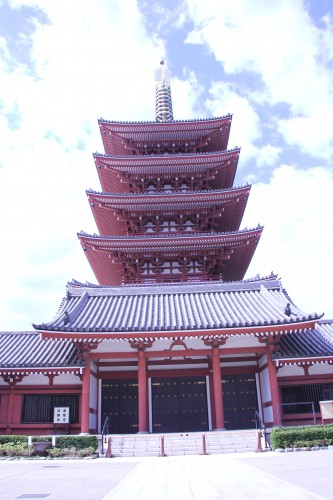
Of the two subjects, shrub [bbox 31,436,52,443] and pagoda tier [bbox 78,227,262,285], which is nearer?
shrub [bbox 31,436,52,443]

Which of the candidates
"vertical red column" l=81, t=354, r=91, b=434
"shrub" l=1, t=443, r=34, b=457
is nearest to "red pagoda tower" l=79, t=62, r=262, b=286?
"vertical red column" l=81, t=354, r=91, b=434

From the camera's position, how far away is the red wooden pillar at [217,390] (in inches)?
719

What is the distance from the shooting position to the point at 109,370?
20.9 meters

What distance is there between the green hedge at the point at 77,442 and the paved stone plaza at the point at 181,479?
253 centimetres

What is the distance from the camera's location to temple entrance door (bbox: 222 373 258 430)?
20.3 m

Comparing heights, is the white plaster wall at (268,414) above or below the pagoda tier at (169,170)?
below

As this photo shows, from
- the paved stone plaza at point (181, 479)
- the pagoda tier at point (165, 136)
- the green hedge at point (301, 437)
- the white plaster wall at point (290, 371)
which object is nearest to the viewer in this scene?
the paved stone plaza at point (181, 479)

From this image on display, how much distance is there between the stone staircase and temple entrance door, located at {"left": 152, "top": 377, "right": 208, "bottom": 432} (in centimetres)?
347

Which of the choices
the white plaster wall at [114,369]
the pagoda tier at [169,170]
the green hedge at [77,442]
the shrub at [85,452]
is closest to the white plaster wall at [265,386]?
the white plaster wall at [114,369]

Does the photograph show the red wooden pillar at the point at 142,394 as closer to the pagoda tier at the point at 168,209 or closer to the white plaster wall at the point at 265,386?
the white plaster wall at the point at 265,386

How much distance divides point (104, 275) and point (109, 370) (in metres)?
12.1

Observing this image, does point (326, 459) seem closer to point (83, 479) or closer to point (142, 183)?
point (83, 479)

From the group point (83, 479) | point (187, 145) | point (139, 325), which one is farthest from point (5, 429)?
point (187, 145)

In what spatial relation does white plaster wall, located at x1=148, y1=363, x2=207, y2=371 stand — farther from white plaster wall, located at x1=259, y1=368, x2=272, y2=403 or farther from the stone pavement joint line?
the stone pavement joint line
